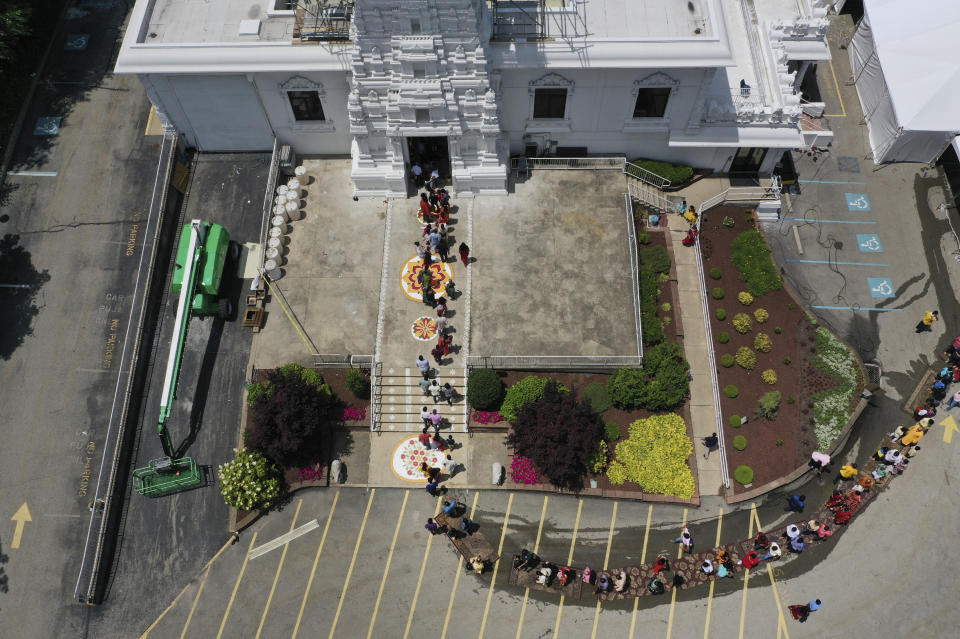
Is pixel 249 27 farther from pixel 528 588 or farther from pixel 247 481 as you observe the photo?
pixel 528 588

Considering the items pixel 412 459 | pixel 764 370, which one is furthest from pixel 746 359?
pixel 412 459

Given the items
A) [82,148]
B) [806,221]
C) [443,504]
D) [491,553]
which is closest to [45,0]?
[82,148]

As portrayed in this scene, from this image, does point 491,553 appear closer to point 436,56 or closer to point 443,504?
point 443,504

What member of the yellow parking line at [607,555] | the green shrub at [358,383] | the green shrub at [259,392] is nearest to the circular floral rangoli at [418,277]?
the green shrub at [358,383]

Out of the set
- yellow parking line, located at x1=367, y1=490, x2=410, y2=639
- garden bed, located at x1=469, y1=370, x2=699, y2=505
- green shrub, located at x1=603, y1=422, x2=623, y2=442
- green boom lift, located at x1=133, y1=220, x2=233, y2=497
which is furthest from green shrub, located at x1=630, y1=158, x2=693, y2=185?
green boom lift, located at x1=133, y1=220, x2=233, y2=497

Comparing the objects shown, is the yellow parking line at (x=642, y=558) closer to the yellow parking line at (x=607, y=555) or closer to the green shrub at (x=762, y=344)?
the yellow parking line at (x=607, y=555)

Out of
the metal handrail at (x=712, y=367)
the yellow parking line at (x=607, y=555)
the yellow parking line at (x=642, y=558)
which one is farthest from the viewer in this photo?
the metal handrail at (x=712, y=367)
